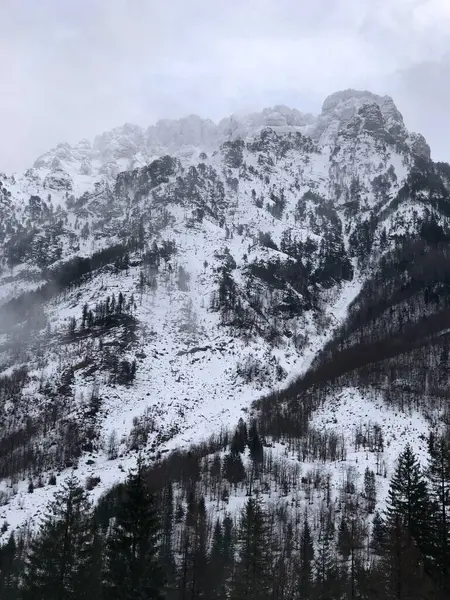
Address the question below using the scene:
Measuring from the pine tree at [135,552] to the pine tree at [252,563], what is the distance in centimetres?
1655

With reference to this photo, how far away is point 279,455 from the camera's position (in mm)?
153625

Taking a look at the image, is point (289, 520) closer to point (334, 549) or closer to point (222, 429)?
point (334, 549)

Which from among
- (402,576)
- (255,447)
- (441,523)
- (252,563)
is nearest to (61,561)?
(252,563)

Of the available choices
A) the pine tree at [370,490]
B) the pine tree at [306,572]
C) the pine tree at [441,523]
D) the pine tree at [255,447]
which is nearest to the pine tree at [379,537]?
the pine tree at [441,523]

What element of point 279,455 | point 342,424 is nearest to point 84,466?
point 279,455

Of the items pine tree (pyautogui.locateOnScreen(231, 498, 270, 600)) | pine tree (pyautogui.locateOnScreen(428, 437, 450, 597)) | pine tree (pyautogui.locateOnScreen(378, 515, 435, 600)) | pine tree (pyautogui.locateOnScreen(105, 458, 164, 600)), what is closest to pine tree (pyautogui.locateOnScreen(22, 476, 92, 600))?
pine tree (pyautogui.locateOnScreen(105, 458, 164, 600))

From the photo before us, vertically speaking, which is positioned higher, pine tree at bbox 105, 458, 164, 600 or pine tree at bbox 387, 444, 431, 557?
pine tree at bbox 387, 444, 431, 557

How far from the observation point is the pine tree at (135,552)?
3797 centimetres

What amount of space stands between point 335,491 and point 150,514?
98.8 m

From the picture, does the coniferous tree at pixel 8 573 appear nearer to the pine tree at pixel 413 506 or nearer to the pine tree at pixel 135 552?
the pine tree at pixel 135 552

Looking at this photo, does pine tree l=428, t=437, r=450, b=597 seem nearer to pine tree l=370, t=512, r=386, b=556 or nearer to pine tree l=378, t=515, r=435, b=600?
pine tree l=370, t=512, r=386, b=556

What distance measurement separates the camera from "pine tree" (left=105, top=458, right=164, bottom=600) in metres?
38.0

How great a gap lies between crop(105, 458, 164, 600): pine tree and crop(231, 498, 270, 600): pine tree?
54.3ft

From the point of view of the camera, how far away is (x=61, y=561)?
134 ft
